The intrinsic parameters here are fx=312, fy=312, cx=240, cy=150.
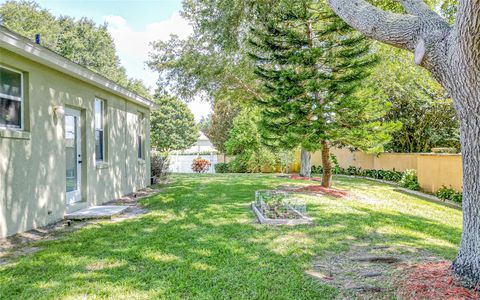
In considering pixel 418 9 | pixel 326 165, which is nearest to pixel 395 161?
pixel 326 165

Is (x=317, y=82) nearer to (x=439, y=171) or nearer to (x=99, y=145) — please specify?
(x=439, y=171)

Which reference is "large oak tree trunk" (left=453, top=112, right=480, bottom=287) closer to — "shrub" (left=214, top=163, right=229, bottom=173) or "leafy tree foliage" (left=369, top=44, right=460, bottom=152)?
"leafy tree foliage" (left=369, top=44, right=460, bottom=152)

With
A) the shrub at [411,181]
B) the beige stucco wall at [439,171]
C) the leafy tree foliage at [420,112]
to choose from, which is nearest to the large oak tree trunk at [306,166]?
the shrub at [411,181]

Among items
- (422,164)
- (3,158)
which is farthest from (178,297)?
(422,164)

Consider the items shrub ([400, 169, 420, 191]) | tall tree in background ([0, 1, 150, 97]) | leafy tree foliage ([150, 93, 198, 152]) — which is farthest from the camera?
leafy tree foliage ([150, 93, 198, 152])

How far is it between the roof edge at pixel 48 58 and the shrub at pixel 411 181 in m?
11.4

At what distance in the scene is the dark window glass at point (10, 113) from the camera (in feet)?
17.5

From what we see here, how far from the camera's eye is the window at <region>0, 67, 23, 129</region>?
5336 mm

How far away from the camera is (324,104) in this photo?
9188mm

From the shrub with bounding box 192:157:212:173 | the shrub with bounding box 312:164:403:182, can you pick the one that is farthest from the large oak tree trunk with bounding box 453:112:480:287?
the shrub with bounding box 192:157:212:173

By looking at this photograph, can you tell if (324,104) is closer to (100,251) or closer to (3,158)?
(100,251)

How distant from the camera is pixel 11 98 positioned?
550 cm

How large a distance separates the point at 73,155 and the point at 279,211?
5.01 m

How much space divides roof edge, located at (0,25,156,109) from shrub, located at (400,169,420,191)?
11.4m
